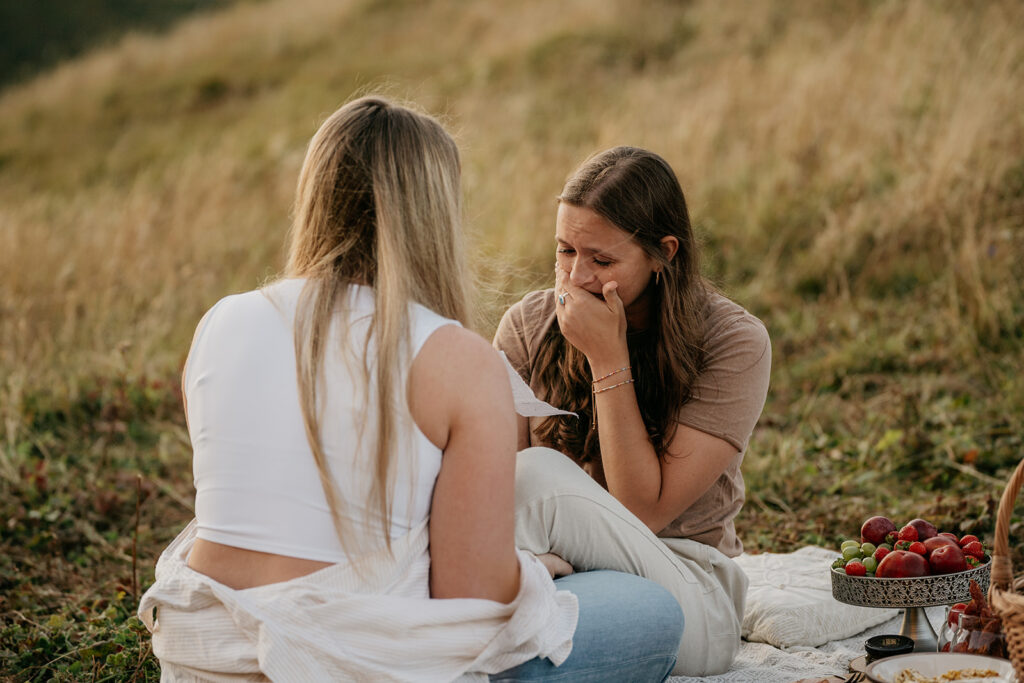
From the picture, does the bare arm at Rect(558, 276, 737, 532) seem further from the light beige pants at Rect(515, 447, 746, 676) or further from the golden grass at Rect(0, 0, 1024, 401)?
the golden grass at Rect(0, 0, 1024, 401)

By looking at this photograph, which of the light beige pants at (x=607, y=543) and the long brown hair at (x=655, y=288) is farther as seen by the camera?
the long brown hair at (x=655, y=288)

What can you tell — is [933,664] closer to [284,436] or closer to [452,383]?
[452,383]

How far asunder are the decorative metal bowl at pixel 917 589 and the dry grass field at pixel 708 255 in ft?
4.46

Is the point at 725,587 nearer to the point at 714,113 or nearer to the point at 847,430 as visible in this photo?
the point at 847,430

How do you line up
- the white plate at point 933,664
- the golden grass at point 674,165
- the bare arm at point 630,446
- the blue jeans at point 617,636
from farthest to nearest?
the golden grass at point 674,165, the bare arm at point 630,446, the white plate at point 933,664, the blue jeans at point 617,636

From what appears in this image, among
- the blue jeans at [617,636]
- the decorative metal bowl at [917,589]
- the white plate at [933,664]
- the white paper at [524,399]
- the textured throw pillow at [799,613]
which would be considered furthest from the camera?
the textured throw pillow at [799,613]

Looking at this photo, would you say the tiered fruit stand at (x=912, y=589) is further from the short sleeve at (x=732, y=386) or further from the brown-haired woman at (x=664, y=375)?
the short sleeve at (x=732, y=386)

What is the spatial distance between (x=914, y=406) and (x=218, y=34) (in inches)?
627

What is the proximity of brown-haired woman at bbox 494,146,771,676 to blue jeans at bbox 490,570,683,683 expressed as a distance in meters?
0.39

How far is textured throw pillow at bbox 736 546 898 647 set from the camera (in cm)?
346

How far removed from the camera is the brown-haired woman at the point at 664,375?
3.09 meters

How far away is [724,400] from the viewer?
3154 millimetres

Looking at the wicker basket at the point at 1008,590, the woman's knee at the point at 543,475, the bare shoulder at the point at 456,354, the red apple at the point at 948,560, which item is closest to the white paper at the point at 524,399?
the woman's knee at the point at 543,475

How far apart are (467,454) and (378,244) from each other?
48cm
